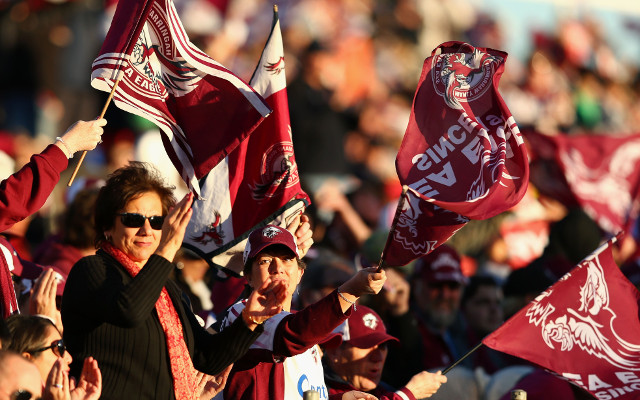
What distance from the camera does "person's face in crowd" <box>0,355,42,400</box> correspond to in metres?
3.56

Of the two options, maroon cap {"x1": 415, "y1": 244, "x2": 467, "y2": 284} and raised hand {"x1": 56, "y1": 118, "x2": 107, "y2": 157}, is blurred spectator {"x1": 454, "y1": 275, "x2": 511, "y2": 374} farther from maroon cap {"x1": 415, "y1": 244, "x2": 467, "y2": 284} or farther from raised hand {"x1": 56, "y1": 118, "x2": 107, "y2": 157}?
raised hand {"x1": 56, "y1": 118, "x2": 107, "y2": 157}

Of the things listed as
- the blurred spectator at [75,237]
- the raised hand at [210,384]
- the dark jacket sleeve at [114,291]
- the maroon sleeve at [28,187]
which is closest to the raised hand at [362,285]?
the raised hand at [210,384]

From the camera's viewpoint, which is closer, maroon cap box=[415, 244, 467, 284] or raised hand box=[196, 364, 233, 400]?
raised hand box=[196, 364, 233, 400]

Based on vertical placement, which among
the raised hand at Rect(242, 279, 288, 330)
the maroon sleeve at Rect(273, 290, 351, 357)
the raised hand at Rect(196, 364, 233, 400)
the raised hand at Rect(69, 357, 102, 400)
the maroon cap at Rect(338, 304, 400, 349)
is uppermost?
the raised hand at Rect(242, 279, 288, 330)

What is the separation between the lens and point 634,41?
75.0ft

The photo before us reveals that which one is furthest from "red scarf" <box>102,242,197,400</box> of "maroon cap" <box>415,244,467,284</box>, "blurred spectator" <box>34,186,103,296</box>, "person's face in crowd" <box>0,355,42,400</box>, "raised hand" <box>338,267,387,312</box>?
"maroon cap" <box>415,244,467,284</box>

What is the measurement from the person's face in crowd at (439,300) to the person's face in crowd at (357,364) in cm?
187

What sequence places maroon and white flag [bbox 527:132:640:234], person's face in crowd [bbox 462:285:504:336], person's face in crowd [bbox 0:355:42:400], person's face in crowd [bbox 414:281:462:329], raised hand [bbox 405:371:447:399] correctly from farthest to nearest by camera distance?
maroon and white flag [bbox 527:132:640:234]
person's face in crowd [bbox 462:285:504:336]
person's face in crowd [bbox 414:281:462:329]
raised hand [bbox 405:371:447:399]
person's face in crowd [bbox 0:355:42:400]

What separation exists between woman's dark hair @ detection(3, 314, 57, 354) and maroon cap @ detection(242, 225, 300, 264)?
1.04 meters

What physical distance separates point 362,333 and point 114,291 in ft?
6.22

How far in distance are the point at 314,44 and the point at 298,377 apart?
713 cm

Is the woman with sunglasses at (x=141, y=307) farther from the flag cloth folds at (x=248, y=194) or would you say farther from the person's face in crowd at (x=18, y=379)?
the flag cloth folds at (x=248, y=194)

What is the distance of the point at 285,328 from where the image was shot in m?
4.80

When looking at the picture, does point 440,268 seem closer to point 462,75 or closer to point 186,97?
point 462,75
